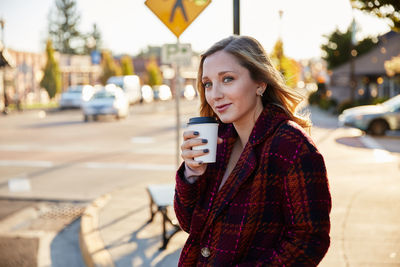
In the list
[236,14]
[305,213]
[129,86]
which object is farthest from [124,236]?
[129,86]

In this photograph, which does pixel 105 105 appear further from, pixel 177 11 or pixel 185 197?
pixel 185 197

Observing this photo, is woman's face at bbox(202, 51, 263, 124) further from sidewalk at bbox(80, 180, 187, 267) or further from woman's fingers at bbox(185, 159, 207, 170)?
sidewalk at bbox(80, 180, 187, 267)

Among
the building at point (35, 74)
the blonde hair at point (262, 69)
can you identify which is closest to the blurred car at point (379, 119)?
the blonde hair at point (262, 69)

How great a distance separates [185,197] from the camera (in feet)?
6.67

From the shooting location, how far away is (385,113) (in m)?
16.8

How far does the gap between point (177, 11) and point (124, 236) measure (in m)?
2.65

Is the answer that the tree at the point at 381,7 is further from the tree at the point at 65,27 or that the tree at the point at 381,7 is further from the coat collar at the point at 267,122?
the tree at the point at 65,27

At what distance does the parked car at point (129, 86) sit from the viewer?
137 feet

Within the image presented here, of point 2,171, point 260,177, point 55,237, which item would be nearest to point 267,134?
point 260,177

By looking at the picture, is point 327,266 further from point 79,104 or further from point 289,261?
point 79,104

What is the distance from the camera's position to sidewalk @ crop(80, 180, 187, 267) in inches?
187

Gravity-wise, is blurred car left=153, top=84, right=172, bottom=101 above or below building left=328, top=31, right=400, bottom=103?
below

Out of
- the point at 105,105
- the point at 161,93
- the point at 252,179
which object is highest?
the point at 252,179

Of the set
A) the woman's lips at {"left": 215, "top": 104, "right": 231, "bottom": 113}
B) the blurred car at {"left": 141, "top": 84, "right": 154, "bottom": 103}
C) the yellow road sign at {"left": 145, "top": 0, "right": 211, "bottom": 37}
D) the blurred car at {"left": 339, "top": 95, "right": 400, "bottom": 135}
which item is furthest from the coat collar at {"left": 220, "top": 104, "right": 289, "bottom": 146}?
the blurred car at {"left": 141, "top": 84, "right": 154, "bottom": 103}
